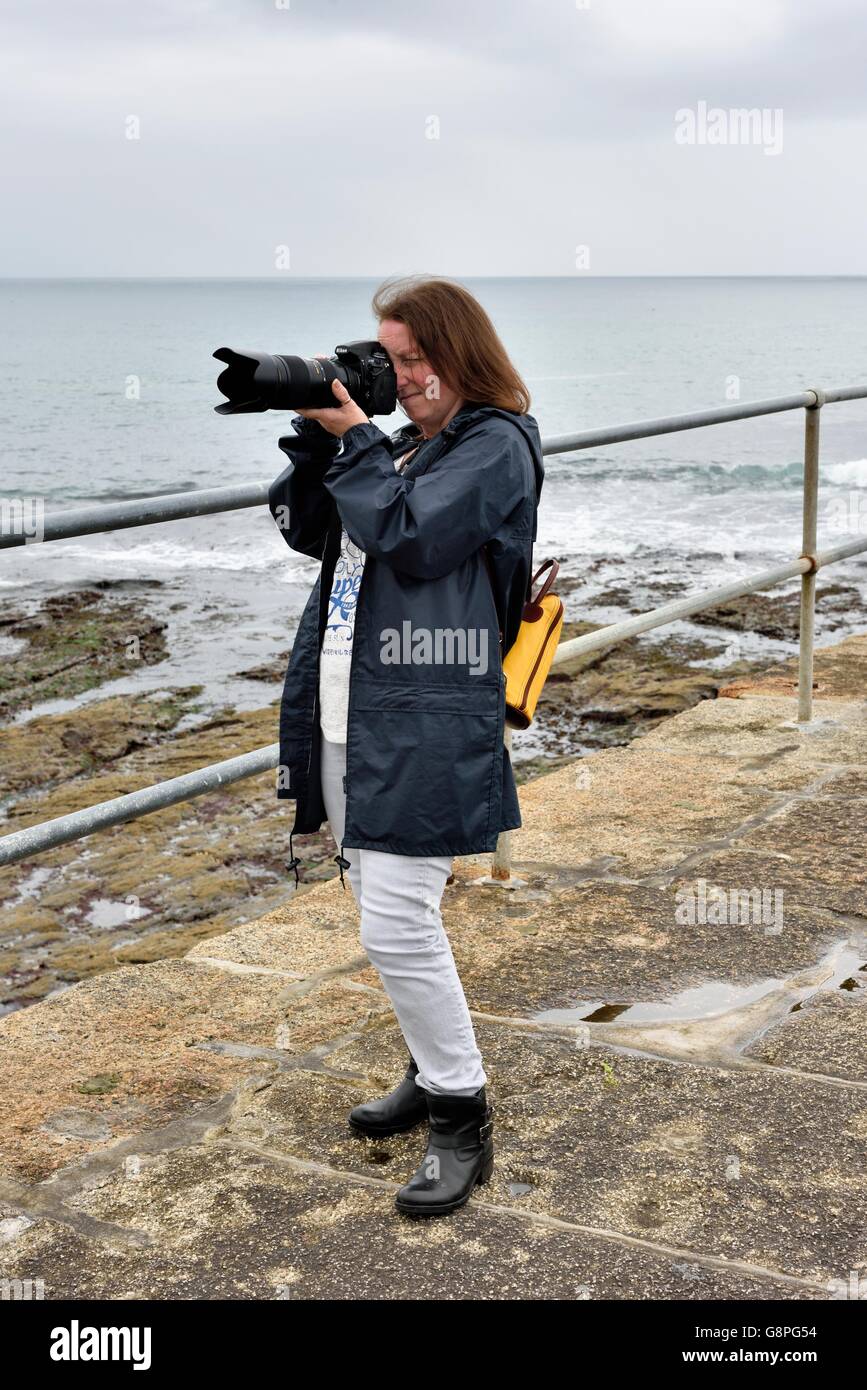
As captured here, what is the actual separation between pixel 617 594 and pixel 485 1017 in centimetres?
1026

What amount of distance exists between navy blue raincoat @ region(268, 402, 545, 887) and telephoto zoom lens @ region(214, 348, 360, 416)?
86 mm

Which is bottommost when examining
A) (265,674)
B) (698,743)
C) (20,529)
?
(265,674)

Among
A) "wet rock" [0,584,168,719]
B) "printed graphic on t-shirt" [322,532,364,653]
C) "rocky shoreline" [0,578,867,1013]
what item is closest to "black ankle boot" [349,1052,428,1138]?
"printed graphic on t-shirt" [322,532,364,653]

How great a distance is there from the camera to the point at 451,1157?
2.33 meters

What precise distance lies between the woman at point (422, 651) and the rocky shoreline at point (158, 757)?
2.46 meters

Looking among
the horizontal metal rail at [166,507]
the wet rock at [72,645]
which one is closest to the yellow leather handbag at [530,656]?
the horizontal metal rail at [166,507]

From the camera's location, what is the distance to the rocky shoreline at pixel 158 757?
17.2 ft

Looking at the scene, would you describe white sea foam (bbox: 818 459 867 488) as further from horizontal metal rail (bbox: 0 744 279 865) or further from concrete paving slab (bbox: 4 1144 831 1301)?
concrete paving slab (bbox: 4 1144 831 1301)

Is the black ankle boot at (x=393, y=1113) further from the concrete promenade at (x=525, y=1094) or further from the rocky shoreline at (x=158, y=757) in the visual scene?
the rocky shoreline at (x=158, y=757)

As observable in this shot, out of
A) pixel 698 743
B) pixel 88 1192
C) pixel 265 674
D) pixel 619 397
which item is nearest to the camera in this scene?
pixel 88 1192

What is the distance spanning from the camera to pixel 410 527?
7.02 ft

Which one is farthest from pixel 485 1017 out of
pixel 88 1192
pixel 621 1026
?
pixel 88 1192
